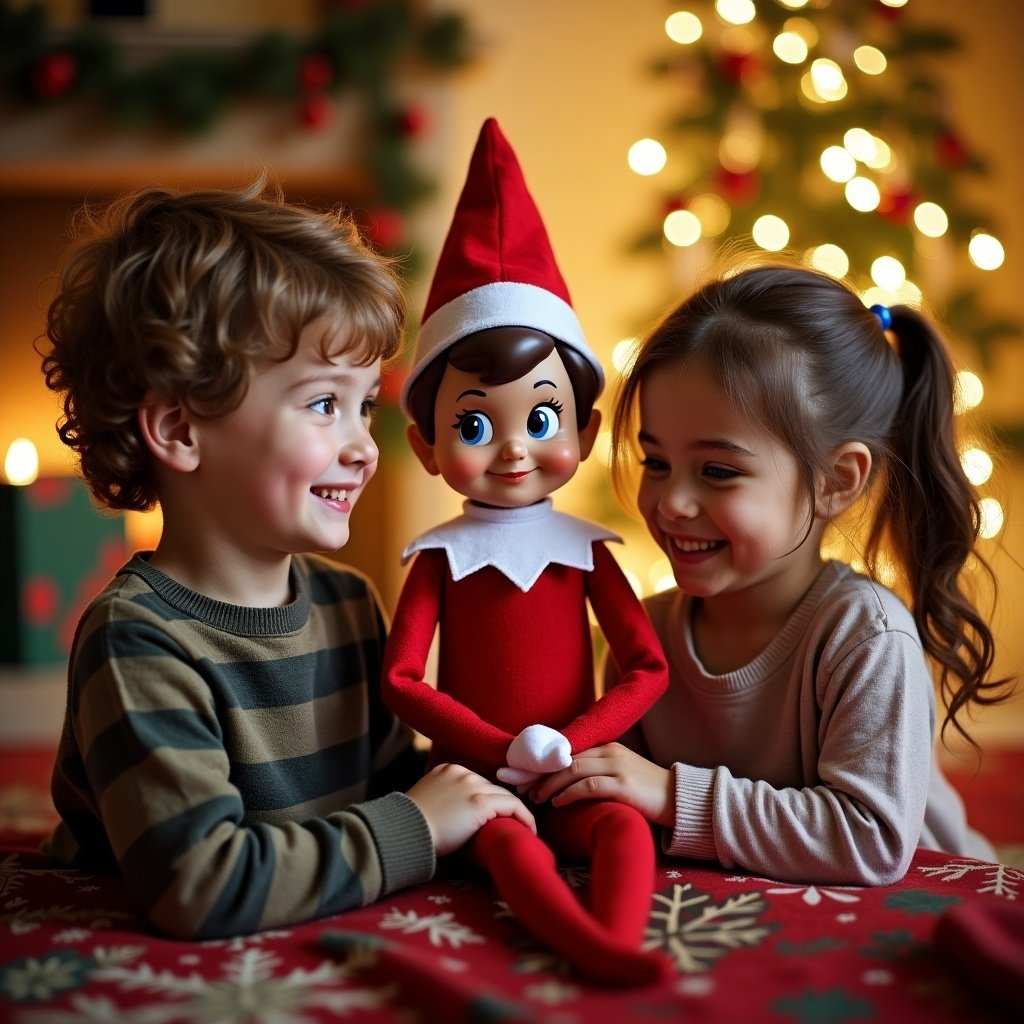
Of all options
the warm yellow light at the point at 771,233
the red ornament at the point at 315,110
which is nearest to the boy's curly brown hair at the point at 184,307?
the red ornament at the point at 315,110

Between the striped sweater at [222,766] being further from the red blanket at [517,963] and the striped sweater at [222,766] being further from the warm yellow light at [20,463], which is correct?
the warm yellow light at [20,463]

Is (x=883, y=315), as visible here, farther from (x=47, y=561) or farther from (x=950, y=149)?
(x=47, y=561)

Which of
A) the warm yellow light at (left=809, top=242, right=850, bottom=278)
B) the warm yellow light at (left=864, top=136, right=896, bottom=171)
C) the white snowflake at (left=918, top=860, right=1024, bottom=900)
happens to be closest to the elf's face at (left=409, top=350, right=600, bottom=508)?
Result: the white snowflake at (left=918, top=860, right=1024, bottom=900)

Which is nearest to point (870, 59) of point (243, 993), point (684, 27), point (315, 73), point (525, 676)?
point (684, 27)

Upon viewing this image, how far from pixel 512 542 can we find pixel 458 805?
268 mm

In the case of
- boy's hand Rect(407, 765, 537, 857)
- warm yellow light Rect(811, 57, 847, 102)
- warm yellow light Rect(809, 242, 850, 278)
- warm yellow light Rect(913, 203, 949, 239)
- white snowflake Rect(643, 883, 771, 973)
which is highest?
warm yellow light Rect(811, 57, 847, 102)

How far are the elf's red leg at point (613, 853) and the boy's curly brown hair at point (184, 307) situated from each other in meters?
0.50

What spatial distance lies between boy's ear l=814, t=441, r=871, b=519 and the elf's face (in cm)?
29

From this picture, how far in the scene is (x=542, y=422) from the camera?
1104 millimetres

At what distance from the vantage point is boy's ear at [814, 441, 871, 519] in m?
1.20

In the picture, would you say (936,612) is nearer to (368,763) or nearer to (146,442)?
(368,763)

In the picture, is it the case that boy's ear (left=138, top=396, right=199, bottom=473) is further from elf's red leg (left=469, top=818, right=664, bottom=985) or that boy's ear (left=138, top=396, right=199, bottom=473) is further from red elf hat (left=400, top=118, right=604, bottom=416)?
elf's red leg (left=469, top=818, right=664, bottom=985)

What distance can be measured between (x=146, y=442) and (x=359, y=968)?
54cm

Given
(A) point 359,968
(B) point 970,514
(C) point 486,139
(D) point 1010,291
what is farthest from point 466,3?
(A) point 359,968
